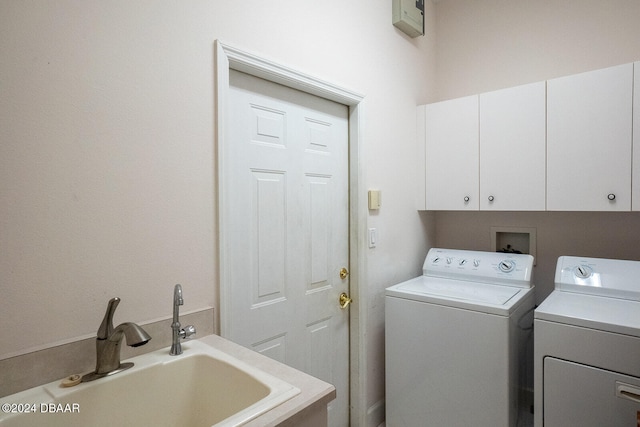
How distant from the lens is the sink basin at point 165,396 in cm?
87

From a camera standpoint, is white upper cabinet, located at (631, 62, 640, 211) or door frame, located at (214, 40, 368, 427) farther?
white upper cabinet, located at (631, 62, 640, 211)

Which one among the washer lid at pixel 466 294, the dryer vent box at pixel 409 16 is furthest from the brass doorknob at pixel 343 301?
the dryer vent box at pixel 409 16

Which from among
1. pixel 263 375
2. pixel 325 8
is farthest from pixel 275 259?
pixel 325 8

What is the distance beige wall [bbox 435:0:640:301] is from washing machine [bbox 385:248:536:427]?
352 millimetres

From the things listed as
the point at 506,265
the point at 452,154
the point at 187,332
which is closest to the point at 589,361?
the point at 506,265

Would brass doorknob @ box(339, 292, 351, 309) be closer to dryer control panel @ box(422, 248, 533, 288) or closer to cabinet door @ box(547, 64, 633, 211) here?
dryer control panel @ box(422, 248, 533, 288)

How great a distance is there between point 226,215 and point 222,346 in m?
0.47

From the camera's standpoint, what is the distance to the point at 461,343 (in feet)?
5.88

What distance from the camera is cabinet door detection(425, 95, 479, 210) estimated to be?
7.34 ft

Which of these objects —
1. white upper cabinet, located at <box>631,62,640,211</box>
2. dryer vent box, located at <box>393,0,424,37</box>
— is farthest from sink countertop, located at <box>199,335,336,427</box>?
dryer vent box, located at <box>393,0,424,37</box>

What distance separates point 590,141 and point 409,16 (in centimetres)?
129

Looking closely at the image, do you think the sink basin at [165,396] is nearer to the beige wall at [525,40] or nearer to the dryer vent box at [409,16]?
the dryer vent box at [409,16]

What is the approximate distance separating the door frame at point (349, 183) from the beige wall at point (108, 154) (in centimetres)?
3

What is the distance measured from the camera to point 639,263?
1.80 metres
